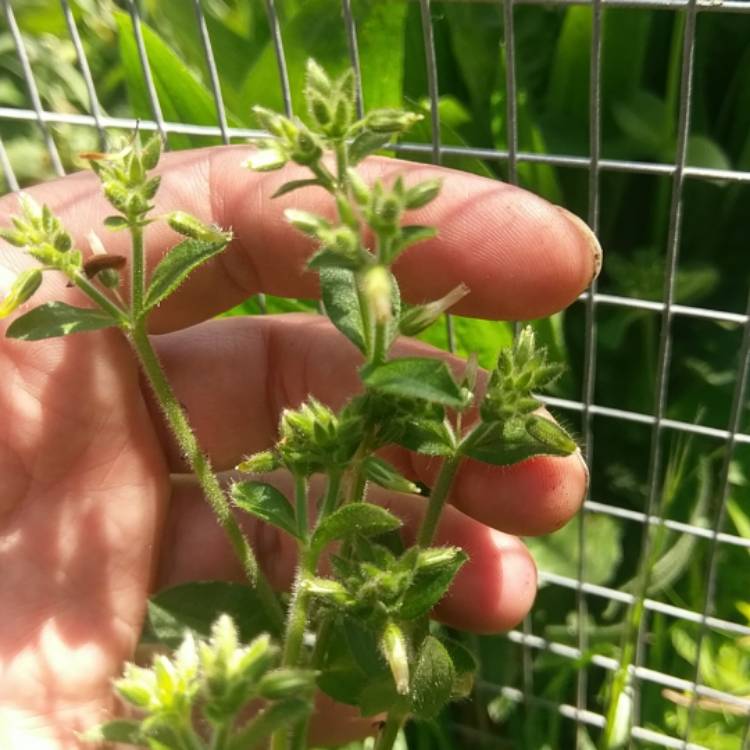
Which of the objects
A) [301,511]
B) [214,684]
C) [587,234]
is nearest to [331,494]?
[301,511]

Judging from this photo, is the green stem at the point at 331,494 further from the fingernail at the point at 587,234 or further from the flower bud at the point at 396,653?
the fingernail at the point at 587,234

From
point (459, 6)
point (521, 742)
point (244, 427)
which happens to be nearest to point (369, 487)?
point (244, 427)

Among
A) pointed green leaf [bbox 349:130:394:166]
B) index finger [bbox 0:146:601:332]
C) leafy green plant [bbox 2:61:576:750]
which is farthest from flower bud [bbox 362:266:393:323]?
index finger [bbox 0:146:601:332]

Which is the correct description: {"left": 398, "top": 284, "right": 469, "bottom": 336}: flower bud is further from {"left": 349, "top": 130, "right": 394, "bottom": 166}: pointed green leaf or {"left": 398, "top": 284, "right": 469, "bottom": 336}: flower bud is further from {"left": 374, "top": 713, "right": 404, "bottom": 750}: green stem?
{"left": 374, "top": 713, "right": 404, "bottom": 750}: green stem

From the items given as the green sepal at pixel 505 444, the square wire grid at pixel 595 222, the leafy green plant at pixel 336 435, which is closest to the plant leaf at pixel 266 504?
the leafy green plant at pixel 336 435

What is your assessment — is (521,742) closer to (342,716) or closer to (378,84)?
(342,716)
